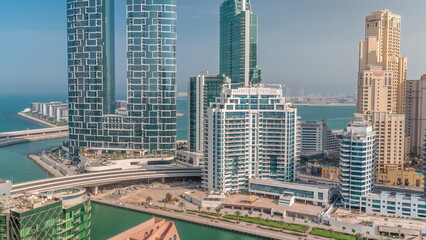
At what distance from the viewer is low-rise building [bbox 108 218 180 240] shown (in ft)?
49.3

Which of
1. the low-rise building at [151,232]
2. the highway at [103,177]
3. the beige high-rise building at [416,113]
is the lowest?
the highway at [103,177]

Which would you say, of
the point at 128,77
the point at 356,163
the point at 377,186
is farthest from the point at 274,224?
the point at 128,77

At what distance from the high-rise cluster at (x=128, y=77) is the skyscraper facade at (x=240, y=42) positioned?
308 inches

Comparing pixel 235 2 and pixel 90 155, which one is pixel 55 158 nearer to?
pixel 90 155

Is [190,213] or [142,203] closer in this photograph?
[190,213]

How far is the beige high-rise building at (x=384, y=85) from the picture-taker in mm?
30375

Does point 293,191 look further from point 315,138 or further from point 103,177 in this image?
point 315,138

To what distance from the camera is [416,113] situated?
36812 millimetres

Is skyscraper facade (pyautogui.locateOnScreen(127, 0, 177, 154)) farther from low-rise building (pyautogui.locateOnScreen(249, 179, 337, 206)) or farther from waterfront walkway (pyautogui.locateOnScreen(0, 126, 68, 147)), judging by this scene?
waterfront walkway (pyautogui.locateOnScreen(0, 126, 68, 147))

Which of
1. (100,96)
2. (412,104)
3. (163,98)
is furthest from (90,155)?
(412,104)

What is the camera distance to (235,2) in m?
41.2

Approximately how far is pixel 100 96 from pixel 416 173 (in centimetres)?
2347

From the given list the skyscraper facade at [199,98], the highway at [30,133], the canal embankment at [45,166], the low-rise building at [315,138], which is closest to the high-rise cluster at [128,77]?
the skyscraper facade at [199,98]

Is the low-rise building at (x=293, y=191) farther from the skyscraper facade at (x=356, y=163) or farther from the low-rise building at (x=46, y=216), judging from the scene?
the low-rise building at (x=46, y=216)
